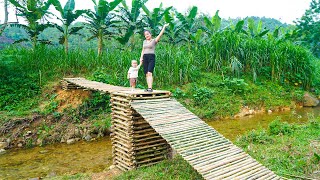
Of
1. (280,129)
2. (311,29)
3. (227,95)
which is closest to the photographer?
(280,129)

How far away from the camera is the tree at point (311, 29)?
25.9 m

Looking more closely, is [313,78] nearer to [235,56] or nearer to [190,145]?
[235,56]

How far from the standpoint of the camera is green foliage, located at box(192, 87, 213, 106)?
43.0 feet

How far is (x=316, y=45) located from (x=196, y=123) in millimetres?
23592

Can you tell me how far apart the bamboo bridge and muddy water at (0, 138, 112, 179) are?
1.05 meters

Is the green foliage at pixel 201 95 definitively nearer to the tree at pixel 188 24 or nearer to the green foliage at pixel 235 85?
the green foliage at pixel 235 85

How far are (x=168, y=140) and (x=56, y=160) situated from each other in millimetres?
4204

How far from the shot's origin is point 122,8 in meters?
16.2

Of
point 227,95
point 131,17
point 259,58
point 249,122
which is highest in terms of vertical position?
point 131,17

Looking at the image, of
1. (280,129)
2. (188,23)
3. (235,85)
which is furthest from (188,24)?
(280,129)

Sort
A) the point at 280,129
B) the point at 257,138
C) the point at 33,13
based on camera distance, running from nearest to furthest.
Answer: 1. the point at 257,138
2. the point at 280,129
3. the point at 33,13

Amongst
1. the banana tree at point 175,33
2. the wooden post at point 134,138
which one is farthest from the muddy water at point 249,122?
the banana tree at point 175,33

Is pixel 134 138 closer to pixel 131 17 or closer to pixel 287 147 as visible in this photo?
pixel 287 147

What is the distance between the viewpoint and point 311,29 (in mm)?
26484
